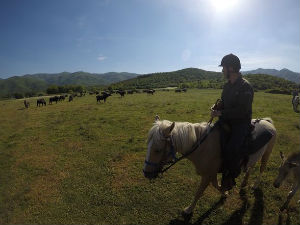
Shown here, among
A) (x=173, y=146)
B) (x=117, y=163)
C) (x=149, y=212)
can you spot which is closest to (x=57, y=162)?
(x=117, y=163)

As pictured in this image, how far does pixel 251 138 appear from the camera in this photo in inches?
207

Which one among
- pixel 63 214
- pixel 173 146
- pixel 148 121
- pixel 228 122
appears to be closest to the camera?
pixel 173 146

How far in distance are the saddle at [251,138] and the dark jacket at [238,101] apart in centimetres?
34

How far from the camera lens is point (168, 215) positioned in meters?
5.88

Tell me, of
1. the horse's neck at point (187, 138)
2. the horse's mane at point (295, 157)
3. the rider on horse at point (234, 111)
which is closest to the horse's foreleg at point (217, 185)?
the rider on horse at point (234, 111)

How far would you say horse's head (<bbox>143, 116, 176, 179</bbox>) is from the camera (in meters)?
4.41

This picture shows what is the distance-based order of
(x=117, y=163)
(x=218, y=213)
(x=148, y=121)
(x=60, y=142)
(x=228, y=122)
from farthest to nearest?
(x=148, y=121), (x=60, y=142), (x=117, y=163), (x=218, y=213), (x=228, y=122)

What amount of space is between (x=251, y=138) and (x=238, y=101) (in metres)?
1.31

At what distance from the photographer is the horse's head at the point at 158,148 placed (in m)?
4.41

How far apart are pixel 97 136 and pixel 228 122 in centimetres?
1059

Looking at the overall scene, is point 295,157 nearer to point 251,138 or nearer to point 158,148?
point 251,138

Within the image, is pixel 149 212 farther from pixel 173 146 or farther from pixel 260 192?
pixel 260 192

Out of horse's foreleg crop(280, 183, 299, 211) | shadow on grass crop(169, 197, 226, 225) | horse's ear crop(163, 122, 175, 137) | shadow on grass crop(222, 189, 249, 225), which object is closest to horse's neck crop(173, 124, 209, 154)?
horse's ear crop(163, 122, 175, 137)

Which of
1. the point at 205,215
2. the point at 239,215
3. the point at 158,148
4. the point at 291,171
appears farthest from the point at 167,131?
the point at 291,171
